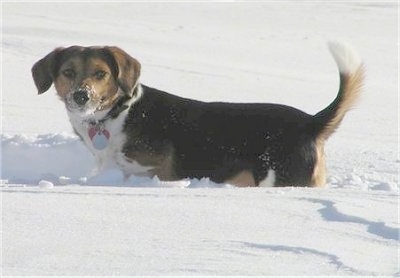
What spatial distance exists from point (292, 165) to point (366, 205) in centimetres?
124

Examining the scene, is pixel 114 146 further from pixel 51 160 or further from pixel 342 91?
pixel 342 91

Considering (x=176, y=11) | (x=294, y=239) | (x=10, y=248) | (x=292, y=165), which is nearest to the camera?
(x=10, y=248)

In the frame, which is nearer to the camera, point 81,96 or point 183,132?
point 81,96

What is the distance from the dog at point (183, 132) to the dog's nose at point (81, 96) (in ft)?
0.38

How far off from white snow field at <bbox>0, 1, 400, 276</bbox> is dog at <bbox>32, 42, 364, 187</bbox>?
0.20m

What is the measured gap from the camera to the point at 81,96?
488 cm

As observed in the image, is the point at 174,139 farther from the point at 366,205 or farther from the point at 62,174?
the point at 366,205

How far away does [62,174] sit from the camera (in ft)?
19.8

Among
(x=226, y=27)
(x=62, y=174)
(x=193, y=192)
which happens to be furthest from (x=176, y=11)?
(x=193, y=192)

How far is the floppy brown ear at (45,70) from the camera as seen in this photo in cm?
514

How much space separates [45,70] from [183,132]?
0.83 metres

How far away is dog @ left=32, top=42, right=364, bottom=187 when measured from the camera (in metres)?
5.05

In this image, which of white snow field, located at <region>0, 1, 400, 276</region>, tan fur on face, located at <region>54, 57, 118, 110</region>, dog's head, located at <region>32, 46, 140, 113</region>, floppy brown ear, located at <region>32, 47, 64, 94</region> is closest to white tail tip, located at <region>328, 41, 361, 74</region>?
white snow field, located at <region>0, 1, 400, 276</region>

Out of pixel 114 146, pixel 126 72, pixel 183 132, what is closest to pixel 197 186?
pixel 183 132
